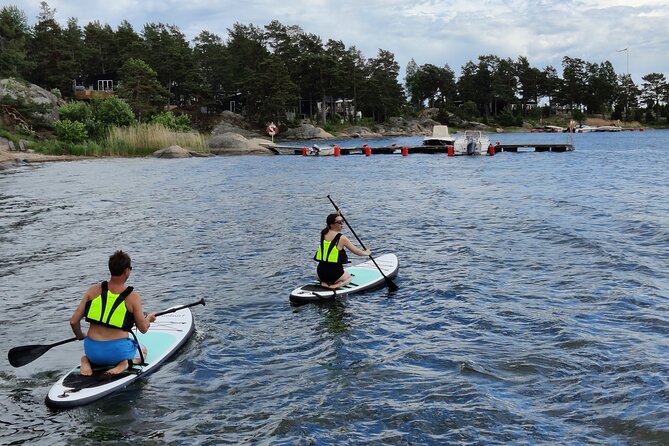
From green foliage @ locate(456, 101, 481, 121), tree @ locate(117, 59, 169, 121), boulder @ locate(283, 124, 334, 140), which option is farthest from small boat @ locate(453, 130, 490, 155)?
green foliage @ locate(456, 101, 481, 121)

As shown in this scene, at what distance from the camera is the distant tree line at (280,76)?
9075cm

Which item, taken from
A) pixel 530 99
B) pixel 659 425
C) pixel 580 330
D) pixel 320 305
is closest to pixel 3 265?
pixel 320 305

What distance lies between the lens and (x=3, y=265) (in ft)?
52.7

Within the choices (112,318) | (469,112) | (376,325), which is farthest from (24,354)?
(469,112)

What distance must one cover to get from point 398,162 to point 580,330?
1681 inches

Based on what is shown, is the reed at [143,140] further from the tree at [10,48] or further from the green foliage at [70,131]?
the tree at [10,48]

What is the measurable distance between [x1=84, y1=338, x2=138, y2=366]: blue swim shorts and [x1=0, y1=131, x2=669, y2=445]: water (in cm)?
48

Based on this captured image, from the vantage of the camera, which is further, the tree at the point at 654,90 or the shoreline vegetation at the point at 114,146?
the tree at the point at 654,90

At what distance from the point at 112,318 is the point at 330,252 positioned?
16.8ft

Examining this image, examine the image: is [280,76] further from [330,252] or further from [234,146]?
[330,252]

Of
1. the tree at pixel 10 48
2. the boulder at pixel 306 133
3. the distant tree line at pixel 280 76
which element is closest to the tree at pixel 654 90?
the distant tree line at pixel 280 76

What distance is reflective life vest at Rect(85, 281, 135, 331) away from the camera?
8.05 m

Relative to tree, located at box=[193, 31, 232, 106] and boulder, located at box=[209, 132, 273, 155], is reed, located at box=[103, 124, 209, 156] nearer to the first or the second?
boulder, located at box=[209, 132, 273, 155]

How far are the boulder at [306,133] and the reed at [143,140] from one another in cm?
3737
